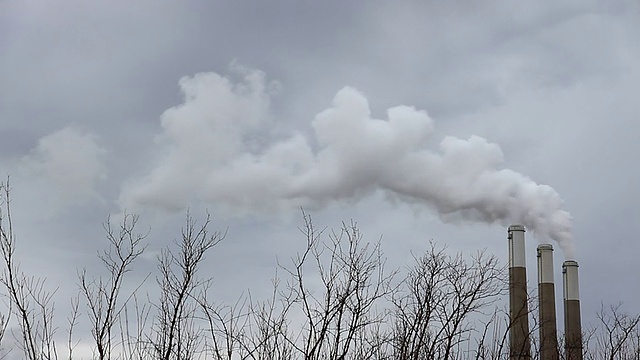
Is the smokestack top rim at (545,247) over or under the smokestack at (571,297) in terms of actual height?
over

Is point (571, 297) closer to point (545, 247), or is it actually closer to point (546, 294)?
point (546, 294)

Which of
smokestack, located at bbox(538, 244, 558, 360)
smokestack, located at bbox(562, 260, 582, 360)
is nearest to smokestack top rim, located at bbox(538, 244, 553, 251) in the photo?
smokestack, located at bbox(538, 244, 558, 360)

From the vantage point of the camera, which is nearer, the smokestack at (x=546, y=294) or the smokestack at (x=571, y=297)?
the smokestack at (x=546, y=294)

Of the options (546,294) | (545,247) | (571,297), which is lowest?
(546,294)

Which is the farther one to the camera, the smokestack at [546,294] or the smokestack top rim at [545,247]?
the smokestack top rim at [545,247]

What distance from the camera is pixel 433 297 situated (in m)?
9.00

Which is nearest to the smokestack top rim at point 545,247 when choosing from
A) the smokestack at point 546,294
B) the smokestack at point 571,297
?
the smokestack at point 546,294

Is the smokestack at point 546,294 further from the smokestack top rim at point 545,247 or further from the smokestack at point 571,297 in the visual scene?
the smokestack at point 571,297

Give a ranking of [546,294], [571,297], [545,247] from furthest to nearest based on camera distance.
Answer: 1. [571,297]
2. [545,247]
3. [546,294]

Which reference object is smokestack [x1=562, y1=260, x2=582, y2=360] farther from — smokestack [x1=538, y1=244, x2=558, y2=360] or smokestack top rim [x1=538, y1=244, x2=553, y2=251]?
smokestack top rim [x1=538, y1=244, x2=553, y2=251]

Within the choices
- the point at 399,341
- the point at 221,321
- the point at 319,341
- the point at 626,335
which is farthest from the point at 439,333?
the point at 626,335

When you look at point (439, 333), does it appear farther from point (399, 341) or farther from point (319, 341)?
point (319, 341)

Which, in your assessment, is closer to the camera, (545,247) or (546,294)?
(546,294)

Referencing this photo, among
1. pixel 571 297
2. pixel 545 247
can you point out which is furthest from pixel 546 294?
pixel 545 247
